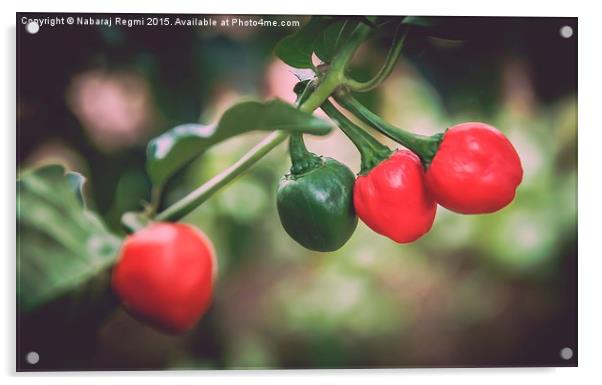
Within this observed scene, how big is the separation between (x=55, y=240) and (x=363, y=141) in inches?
21.0

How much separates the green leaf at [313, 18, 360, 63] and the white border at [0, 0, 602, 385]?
0.08 metres

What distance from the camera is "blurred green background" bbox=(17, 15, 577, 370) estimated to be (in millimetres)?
1263

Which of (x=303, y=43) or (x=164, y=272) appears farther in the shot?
(x=303, y=43)

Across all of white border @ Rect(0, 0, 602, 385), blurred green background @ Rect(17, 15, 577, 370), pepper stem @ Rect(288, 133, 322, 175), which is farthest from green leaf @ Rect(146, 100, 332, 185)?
white border @ Rect(0, 0, 602, 385)

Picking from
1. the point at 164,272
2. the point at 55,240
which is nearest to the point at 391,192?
the point at 164,272

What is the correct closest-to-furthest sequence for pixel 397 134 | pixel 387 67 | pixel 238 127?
pixel 238 127
pixel 397 134
pixel 387 67

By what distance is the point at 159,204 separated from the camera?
117cm

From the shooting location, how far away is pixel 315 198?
1110 mm

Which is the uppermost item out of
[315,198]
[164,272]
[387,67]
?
[387,67]

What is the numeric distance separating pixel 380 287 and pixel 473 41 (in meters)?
0.47

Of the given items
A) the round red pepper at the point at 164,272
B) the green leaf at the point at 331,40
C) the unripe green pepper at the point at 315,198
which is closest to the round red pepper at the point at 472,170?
the unripe green pepper at the point at 315,198

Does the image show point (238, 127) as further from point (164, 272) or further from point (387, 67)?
point (387, 67)

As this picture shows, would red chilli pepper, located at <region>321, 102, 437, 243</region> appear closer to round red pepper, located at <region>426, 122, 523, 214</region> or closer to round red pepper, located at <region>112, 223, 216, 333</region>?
round red pepper, located at <region>426, 122, 523, 214</region>
